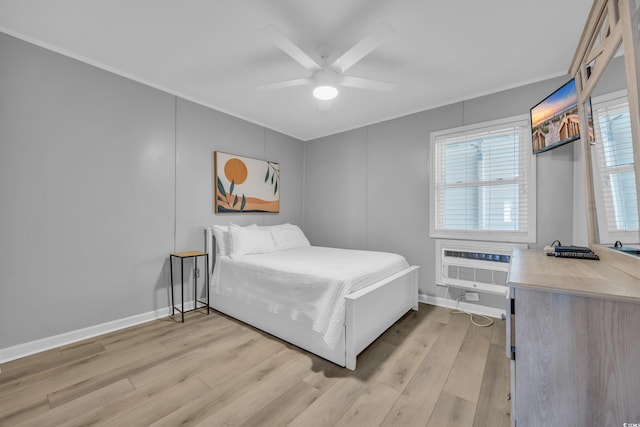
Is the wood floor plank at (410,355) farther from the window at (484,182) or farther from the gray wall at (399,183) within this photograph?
the window at (484,182)

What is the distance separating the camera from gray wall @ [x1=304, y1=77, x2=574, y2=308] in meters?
2.62

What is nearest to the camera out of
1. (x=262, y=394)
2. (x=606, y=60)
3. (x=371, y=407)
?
(x=606, y=60)

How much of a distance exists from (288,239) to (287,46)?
7.97 ft

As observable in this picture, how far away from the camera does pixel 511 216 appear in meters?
2.84

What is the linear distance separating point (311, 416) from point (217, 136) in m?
3.19

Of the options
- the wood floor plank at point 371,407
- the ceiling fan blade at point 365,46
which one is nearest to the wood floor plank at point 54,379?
the wood floor plank at point 371,407

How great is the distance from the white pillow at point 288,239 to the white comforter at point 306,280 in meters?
0.29

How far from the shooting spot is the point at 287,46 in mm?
1814

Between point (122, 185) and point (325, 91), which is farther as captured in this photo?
point (122, 185)

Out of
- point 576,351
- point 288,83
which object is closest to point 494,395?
point 576,351

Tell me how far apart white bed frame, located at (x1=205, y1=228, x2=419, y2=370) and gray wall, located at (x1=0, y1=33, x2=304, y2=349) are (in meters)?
1.03

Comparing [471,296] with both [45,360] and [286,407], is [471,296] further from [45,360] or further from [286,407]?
[45,360]


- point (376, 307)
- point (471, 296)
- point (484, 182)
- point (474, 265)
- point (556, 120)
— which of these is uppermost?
point (556, 120)

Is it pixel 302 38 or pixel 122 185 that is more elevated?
pixel 302 38
